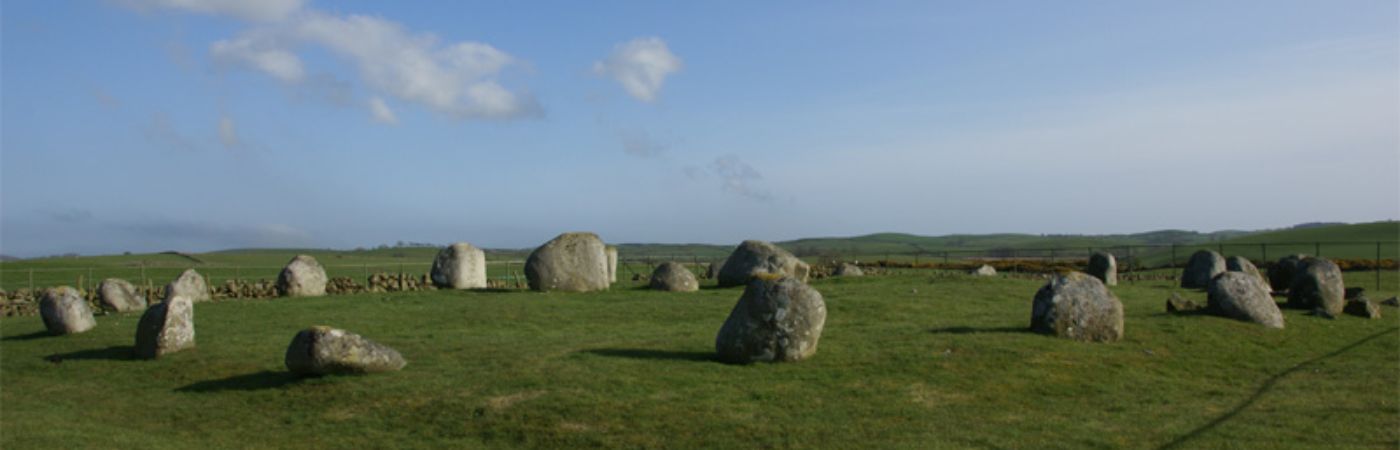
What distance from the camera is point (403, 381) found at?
1683 centimetres

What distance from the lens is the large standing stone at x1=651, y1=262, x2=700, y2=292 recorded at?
35.2 metres

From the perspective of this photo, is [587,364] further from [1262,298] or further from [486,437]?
[1262,298]

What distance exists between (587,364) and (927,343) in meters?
6.37

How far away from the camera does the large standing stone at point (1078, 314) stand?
19.8 metres

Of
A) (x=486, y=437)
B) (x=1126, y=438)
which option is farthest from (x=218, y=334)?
(x=1126, y=438)

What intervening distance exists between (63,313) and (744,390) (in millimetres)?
19043

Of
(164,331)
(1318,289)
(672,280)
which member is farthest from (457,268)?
(1318,289)

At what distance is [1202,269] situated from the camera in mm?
40562

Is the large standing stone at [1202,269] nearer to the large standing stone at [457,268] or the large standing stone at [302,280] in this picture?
the large standing stone at [457,268]

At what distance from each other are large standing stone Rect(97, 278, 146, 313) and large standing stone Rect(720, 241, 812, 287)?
19980 mm

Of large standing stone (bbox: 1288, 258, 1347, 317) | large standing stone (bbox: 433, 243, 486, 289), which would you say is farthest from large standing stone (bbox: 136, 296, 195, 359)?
large standing stone (bbox: 1288, 258, 1347, 317)

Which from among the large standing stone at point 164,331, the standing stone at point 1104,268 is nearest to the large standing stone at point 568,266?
the large standing stone at point 164,331

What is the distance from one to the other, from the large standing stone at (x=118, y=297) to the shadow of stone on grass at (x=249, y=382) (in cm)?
1674

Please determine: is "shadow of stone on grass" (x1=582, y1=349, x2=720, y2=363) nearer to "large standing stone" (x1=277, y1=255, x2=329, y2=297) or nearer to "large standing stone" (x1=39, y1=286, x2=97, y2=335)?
"large standing stone" (x1=39, y1=286, x2=97, y2=335)
